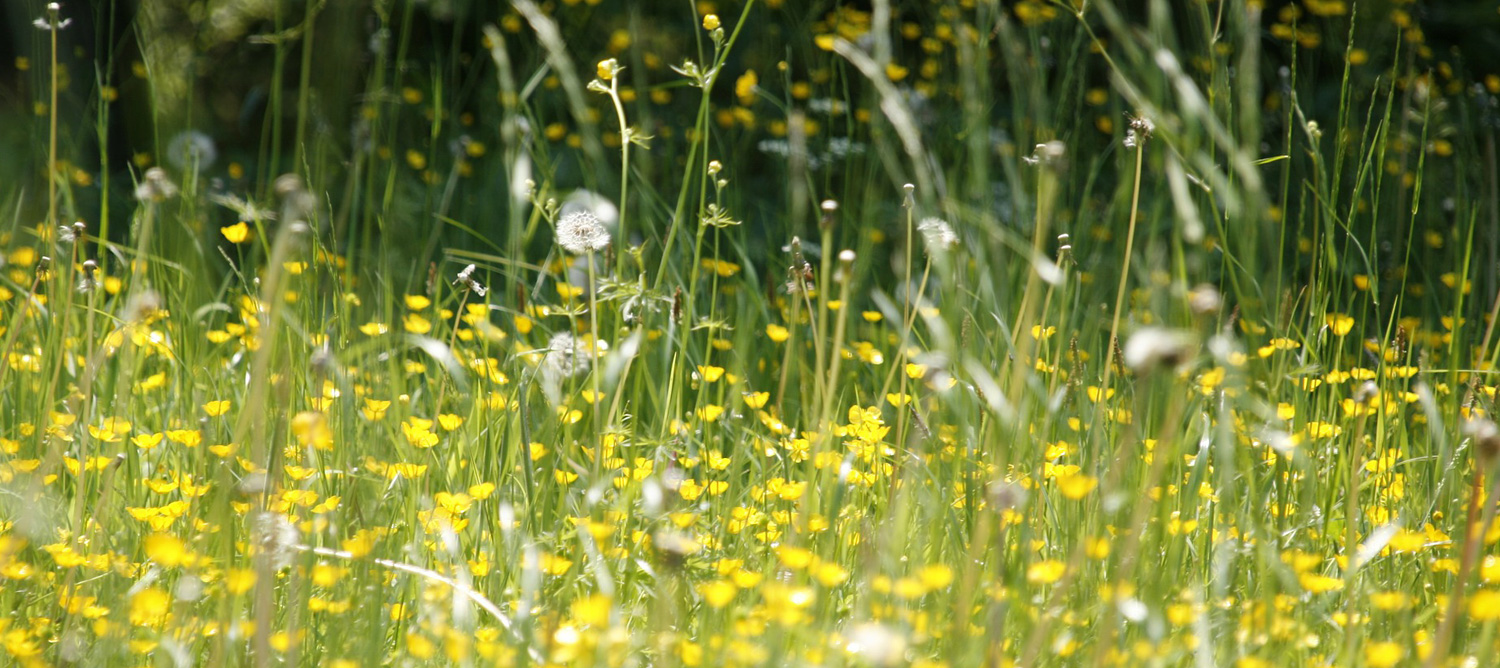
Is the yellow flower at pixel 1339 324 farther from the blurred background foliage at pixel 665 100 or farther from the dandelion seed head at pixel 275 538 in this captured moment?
the dandelion seed head at pixel 275 538

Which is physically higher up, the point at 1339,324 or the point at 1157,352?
the point at 1157,352

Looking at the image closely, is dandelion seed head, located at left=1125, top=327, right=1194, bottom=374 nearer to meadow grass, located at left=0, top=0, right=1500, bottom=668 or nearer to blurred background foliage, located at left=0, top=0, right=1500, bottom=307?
meadow grass, located at left=0, top=0, right=1500, bottom=668

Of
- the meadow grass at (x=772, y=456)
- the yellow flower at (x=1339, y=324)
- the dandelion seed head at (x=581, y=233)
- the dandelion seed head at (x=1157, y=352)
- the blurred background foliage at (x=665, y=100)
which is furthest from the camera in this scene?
the blurred background foliage at (x=665, y=100)

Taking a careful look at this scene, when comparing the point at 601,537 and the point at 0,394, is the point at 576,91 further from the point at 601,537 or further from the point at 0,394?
the point at 0,394

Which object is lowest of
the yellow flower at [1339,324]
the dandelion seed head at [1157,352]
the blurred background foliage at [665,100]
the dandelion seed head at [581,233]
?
the blurred background foliage at [665,100]

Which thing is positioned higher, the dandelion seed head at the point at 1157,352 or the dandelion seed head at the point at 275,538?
the dandelion seed head at the point at 1157,352

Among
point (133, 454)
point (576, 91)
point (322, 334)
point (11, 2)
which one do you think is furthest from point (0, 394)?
point (11, 2)

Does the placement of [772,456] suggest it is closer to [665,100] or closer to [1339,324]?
[1339,324]

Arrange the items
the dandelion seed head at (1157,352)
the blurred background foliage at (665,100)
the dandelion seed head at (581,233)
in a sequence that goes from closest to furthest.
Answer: the dandelion seed head at (1157,352) < the dandelion seed head at (581,233) < the blurred background foliage at (665,100)

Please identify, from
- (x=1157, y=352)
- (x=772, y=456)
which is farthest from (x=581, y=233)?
(x=1157, y=352)

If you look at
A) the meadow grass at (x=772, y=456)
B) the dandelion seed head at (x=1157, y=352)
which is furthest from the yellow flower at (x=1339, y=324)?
the dandelion seed head at (x=1157, y=352)

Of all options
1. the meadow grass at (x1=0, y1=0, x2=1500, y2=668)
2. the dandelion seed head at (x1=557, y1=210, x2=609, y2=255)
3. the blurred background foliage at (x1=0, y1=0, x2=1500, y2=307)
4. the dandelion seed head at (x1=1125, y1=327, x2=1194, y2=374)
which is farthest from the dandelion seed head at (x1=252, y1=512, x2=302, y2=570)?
the blurred background foliage at (x1=0, y1=0, x2=1500, y2=307)

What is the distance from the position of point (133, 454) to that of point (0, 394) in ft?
1.13

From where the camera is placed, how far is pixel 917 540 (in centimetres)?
146
